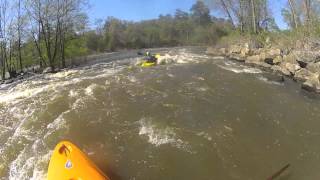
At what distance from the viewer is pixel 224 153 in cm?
891

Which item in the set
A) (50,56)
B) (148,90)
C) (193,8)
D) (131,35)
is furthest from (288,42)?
(193,8)

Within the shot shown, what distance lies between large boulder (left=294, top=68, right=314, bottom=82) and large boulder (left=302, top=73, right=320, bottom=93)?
0.94 meters

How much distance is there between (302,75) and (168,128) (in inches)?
359

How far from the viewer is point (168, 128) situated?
33.7ft

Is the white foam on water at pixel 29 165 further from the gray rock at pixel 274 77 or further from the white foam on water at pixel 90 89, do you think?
the gray rock at pixel 274 77

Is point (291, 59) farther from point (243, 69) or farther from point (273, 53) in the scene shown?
point (273, 53)

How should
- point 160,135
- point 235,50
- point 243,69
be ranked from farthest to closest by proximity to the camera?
1. point 235,50
2. point 243,69
3. point 160,135

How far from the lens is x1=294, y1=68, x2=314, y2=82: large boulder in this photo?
54.7 feet

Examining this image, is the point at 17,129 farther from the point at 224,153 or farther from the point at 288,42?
the point at 288,42

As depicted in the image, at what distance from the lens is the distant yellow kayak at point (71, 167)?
7.36 metres

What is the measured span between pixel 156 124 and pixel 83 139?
2.00 m

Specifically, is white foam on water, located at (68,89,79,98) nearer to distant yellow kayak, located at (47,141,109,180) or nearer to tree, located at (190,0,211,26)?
distant yellow kayak, located at (47,141,109,180)

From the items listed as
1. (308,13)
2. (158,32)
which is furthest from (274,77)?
(158,32)

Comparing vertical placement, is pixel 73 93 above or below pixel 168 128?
above
